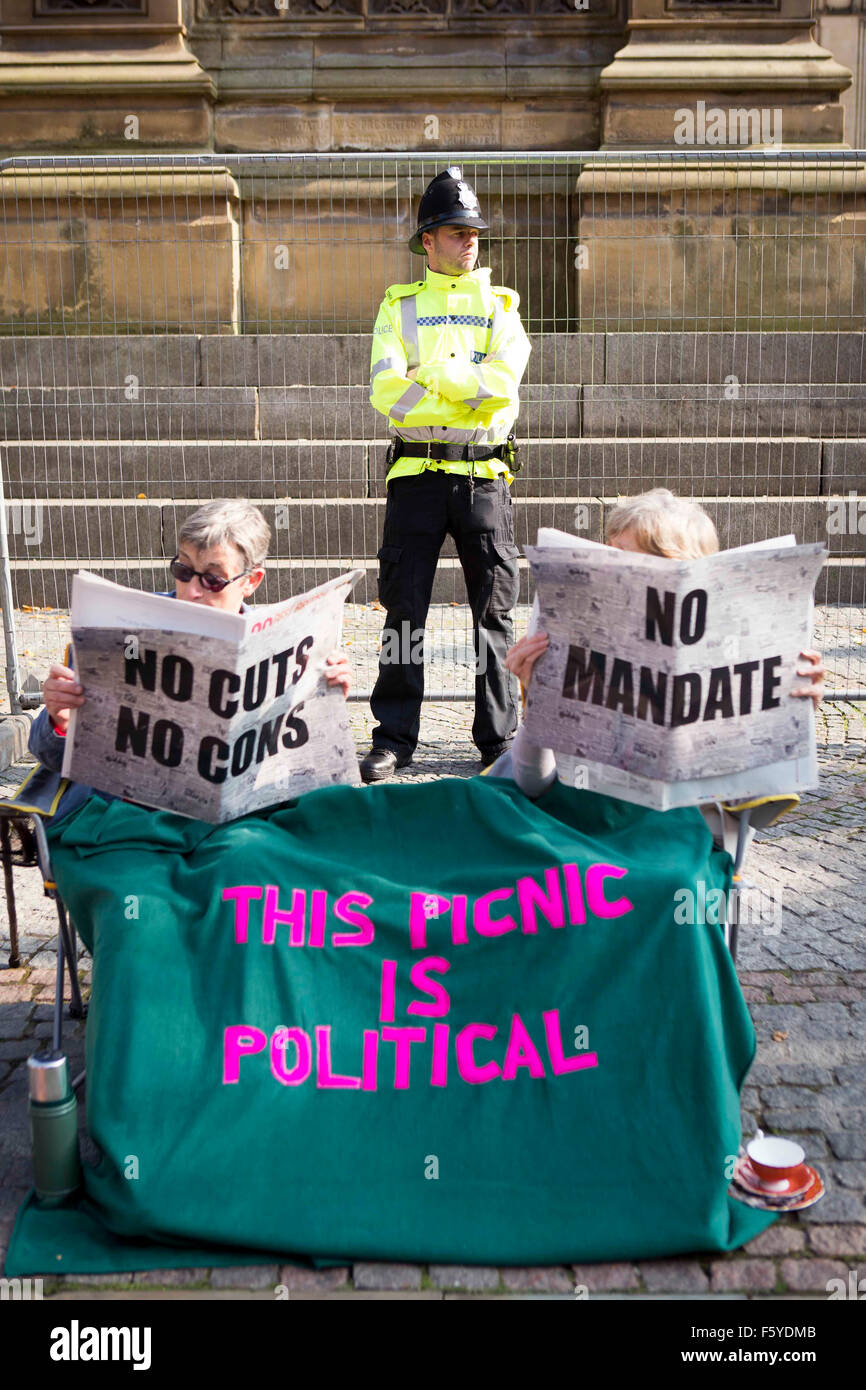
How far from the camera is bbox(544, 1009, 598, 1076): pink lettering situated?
2914 millimetres

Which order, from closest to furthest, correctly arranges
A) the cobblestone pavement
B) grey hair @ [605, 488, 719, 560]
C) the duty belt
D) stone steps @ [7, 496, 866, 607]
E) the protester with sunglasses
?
the cobblestone pavement < grey hair @ [605, 488, 719, 560] < the protester with sunglasses < the duty belt < stone steps @ [7, 496, 866, 607]

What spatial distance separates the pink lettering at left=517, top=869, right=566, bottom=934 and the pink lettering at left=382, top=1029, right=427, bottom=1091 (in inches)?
12.8

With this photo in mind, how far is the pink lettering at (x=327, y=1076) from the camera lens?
286cm

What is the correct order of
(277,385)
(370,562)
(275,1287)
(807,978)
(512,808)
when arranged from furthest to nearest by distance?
(277,385), (370,562), (807,978), (512,808), (275,1287)

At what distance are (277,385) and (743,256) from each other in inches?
150

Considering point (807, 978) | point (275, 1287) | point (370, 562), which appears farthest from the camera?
point (370, 562)

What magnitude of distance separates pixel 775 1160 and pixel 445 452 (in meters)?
3.64

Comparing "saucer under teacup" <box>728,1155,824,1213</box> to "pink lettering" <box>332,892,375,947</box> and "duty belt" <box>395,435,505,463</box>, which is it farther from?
"duty belt" <box>395,435,505,463</box>

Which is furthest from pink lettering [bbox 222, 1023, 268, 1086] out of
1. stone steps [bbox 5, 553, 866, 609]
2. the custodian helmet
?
stone steps [bbox 5, 553, 866, 609]

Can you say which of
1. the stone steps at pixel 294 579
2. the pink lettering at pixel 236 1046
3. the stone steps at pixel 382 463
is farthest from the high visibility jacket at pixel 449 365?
the stone steps at pixel 382 463

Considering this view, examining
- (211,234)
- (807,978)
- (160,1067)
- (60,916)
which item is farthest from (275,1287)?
(211,234)

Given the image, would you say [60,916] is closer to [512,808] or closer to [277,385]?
[512,808]

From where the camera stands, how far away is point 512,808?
3.24 metres

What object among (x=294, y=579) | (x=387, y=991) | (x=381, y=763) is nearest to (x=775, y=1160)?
(x=387, y=991)
